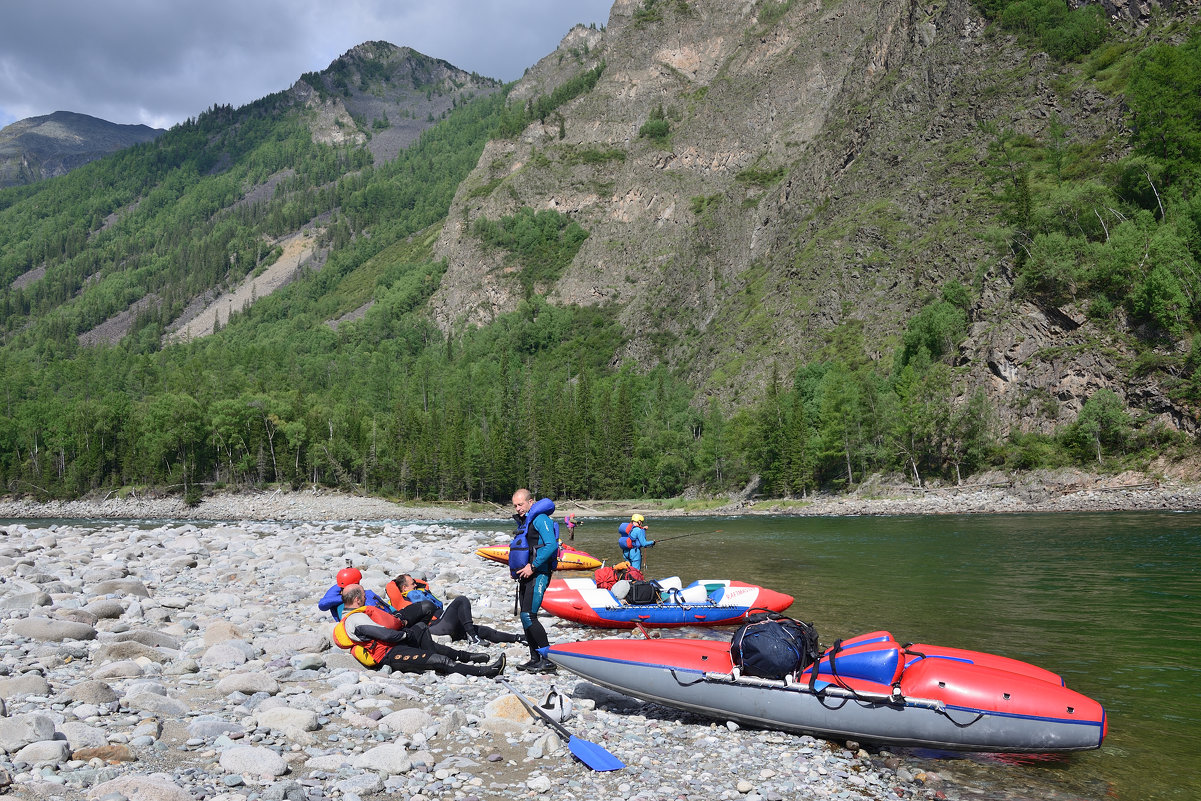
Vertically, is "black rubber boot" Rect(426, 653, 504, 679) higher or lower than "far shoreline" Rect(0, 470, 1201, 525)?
higher

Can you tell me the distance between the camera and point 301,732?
7430 millimetres

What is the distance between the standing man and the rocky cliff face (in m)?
58.9

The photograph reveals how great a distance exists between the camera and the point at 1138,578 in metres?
19.9

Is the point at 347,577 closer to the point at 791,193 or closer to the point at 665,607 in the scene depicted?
the point at 665,607

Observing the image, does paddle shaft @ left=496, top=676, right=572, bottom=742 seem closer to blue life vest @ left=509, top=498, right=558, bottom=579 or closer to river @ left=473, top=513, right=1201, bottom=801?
blue life vest @ left=509, top=498, right=558, bottom=579

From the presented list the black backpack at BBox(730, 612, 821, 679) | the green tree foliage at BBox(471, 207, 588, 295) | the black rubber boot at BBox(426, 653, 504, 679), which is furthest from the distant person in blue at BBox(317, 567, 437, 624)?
the green tree foliage at BBox(471, 207, 588, 295)

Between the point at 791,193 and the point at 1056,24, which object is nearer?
the point at 1056,24

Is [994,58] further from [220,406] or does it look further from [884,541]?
[220,406]

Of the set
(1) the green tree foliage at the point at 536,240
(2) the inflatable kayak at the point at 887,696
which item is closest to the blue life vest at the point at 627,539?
(2) the inflatable kayak at the point at 887,696

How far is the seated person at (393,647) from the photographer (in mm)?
10219

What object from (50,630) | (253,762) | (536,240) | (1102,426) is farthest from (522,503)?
(536,240)

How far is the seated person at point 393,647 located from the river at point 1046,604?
21.0 feet

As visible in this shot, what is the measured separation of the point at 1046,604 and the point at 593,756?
14.5m

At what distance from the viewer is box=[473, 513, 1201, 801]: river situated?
791 cm
